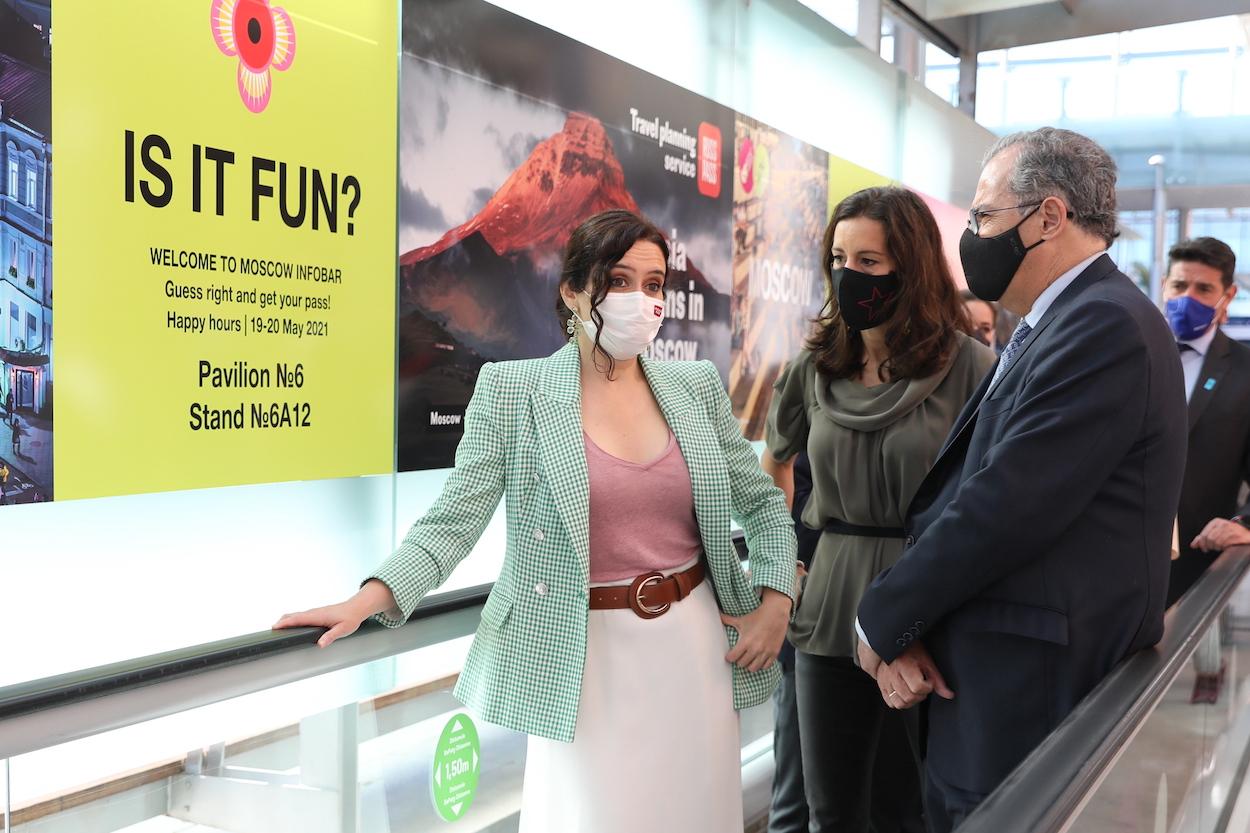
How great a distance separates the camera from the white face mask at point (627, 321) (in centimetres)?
206

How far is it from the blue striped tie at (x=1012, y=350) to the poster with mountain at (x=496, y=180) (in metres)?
1.54

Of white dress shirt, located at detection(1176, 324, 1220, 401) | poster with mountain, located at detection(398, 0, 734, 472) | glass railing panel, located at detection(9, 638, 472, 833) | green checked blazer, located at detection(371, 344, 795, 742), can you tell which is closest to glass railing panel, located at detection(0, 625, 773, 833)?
glass railing panel, located at detection(9, 638, 472, 833)

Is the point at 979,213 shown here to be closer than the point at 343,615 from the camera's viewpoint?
No

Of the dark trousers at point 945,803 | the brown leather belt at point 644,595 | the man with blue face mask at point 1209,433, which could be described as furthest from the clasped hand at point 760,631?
the man with blue face mask at point 1209,433

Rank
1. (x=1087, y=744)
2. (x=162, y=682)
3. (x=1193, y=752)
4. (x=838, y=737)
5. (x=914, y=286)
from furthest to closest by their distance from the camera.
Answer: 1. (x=1193, y=752)
2. (x=838, y=737)
3. (x=914, y=286)
4. (x=162, y=682)
5. (x=1087, y=744)

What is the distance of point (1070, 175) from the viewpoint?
1.96 metres

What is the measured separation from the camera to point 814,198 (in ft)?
17.1

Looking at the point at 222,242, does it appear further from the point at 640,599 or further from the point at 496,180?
the point at 640,599

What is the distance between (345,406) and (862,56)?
13.6 feet

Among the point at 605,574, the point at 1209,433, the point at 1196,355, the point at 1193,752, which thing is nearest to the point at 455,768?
the point at 605,574

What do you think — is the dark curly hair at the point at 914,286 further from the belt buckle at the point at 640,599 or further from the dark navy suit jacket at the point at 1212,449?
the dark navy suit jacket at the point at 1212,449

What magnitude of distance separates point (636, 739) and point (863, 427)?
918 millimetres

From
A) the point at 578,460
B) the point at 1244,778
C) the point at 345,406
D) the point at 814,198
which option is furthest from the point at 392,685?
the point at 814,198

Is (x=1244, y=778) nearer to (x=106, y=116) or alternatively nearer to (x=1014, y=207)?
(x=1014, y=207)
